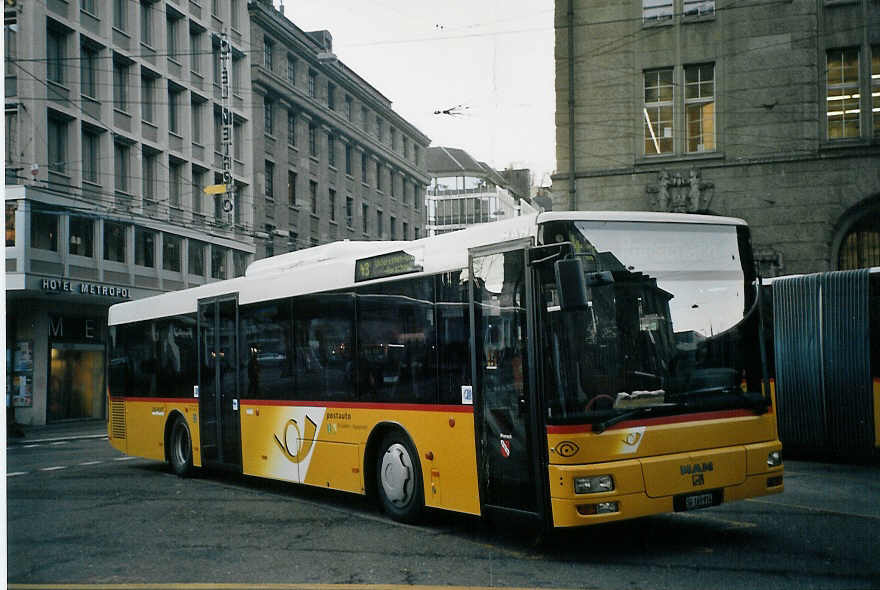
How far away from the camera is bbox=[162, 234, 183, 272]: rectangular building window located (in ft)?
78.4

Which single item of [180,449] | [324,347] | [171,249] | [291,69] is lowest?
[180,449]

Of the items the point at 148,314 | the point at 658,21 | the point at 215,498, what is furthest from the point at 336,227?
the point at 658,21

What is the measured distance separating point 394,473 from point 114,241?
53.3 feet

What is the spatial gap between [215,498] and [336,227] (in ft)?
27.6

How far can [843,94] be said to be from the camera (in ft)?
76.0

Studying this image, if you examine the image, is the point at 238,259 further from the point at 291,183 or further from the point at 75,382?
the point at 75,382

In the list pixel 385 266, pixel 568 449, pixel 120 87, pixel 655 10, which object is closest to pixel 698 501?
pixel 568 449

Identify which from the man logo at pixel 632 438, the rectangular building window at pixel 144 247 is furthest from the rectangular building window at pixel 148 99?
the man logo at pixel 632 438

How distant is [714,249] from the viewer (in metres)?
8.09

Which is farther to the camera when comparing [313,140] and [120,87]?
[313,140]

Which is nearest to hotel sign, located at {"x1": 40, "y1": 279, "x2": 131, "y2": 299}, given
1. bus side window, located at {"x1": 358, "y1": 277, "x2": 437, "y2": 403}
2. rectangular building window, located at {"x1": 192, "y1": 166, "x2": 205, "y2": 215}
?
rectangular building window, located at {"x1": 192, "y1": 166, "x2": 205, "y2": 215}

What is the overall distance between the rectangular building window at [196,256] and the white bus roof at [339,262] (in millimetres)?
8180

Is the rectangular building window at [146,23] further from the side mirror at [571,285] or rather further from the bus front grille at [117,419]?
the side mirror at [571,285]

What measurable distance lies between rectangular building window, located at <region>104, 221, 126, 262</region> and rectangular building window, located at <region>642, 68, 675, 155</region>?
1309 cm
